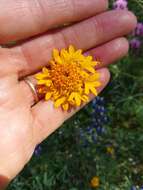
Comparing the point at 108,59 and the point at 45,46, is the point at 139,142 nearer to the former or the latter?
the point at 108,59

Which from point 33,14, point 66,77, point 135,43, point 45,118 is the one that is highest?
point 33,14

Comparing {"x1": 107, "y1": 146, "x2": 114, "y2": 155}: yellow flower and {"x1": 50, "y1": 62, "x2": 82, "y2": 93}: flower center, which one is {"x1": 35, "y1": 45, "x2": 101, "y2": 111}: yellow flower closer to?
{"x1": 50, "y1": 62, "x2": 82, "y2": 93}: flower center

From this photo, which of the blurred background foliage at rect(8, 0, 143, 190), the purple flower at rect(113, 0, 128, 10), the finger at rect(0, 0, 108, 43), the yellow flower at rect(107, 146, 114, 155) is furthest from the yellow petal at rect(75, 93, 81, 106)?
the purple flower at rect(113, 0, 128, 10)

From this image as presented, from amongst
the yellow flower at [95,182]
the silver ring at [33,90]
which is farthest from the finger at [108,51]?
the yellow flower at [95,182]

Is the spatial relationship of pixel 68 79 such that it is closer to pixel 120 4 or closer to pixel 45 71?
pixel 45 71

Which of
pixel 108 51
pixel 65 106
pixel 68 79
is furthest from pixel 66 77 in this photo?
pixel 108 51

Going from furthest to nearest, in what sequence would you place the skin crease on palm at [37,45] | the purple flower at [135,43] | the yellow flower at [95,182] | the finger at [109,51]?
the purple flower at [135,43] < the yellow flower at [95,182] < the finger at [109,51] < the skin crease on palm at [37,45]

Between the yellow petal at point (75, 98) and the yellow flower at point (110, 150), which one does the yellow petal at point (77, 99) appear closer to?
the yellow petal at point (75, 98)
